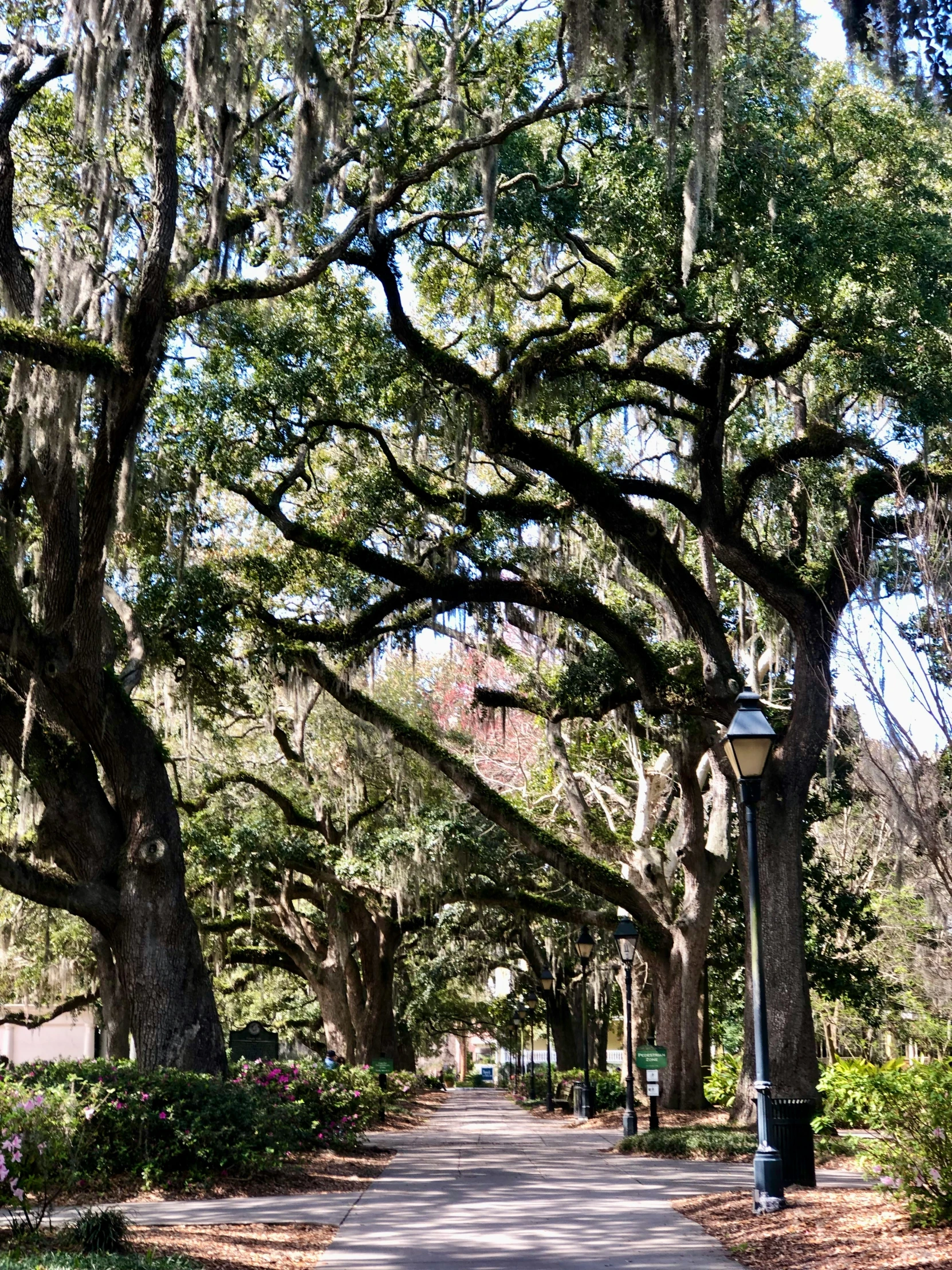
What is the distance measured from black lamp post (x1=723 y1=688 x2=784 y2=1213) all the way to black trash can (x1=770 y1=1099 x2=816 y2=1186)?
0.55m

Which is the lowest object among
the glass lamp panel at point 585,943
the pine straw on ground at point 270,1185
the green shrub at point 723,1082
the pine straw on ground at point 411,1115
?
the pine straw on ground at point 411,1115

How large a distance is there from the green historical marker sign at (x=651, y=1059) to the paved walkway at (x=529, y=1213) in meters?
1.32

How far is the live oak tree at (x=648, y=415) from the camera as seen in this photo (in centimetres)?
1310

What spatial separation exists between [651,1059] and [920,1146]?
10.3 meters

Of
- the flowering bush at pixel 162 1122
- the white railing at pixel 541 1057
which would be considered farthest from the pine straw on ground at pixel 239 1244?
the white railing at pixel 541 1057

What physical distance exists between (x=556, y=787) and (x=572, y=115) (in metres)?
14.6

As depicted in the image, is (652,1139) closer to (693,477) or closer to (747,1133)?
(747,1133)

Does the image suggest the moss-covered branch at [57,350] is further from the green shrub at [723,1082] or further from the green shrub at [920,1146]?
the green shrub at [723,1082]

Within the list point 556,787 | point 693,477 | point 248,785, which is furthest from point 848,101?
Result: point 248,785

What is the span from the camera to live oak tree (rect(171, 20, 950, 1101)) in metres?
13.1

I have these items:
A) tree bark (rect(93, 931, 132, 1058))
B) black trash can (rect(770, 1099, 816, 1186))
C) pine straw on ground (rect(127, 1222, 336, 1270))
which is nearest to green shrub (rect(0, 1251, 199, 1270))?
pine straw on ground (rect(127, 1222, 336, 1270))

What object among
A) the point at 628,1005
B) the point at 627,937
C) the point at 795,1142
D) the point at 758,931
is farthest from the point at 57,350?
the point at 628,1005

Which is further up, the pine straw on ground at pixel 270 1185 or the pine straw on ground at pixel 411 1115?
the pine straw on ground at pixel 270 1185

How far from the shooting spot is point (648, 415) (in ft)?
62.2
